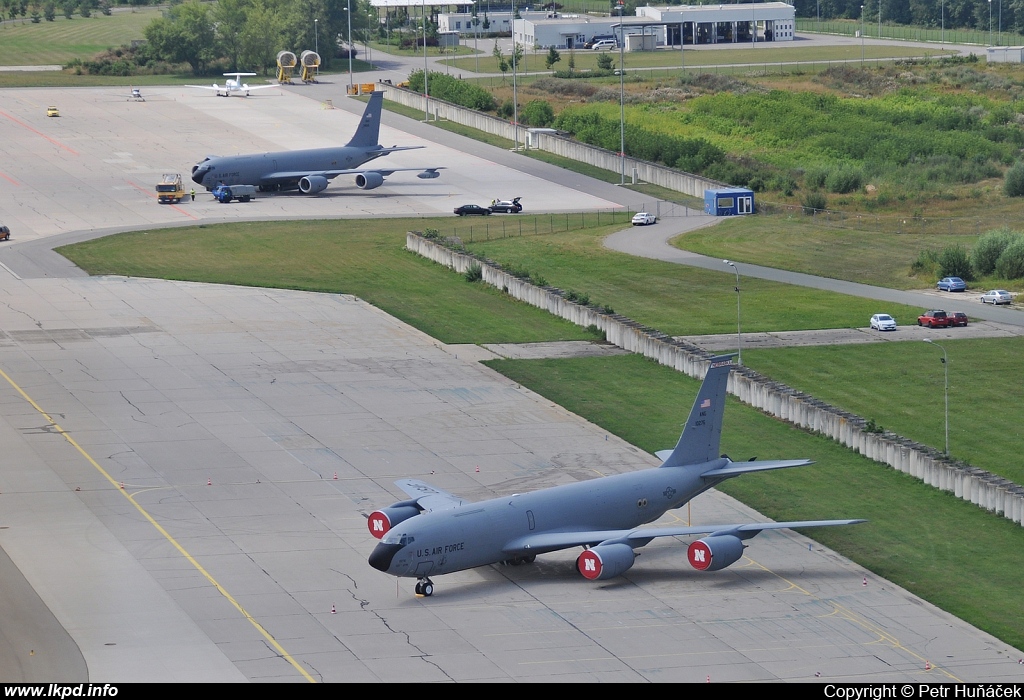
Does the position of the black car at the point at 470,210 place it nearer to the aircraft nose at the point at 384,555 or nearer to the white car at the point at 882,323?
the white car at the point at 882,323

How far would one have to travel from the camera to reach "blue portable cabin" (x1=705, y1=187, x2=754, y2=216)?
136m

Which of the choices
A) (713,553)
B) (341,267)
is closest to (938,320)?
(341,267)

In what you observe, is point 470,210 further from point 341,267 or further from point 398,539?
point 398,539

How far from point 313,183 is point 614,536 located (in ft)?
323

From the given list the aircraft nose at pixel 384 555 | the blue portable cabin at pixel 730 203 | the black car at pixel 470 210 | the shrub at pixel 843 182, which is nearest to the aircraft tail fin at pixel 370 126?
the black car at pixel 470 210

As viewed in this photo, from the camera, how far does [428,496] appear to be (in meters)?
56.6

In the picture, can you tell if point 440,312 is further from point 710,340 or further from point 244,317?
point 710,340

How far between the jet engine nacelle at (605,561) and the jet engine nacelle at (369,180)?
100 m

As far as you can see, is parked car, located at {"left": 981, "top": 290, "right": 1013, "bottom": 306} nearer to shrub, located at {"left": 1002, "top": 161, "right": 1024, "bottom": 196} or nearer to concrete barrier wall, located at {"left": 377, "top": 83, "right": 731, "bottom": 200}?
shrub, located at {"left": 1002, "top": 161, "right": 1024, "bottom": 196}

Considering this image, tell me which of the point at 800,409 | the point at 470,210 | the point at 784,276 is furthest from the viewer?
the point at 470,210

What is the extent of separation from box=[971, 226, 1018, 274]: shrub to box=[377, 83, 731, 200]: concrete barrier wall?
3866cm

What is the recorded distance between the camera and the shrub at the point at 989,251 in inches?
4274

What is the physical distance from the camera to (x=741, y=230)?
5049 inches
